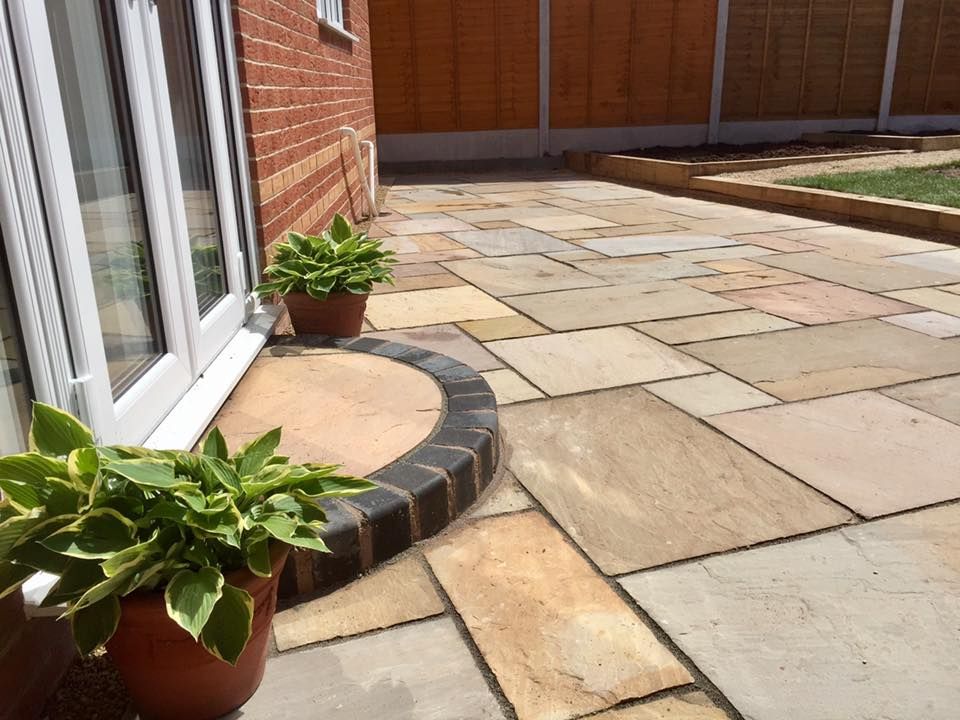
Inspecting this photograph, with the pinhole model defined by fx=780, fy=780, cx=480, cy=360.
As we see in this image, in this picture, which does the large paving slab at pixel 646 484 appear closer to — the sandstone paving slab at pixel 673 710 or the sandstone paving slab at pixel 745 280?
the sandstone paving slab at pixel 673 710

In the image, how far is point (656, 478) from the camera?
2.31 metres

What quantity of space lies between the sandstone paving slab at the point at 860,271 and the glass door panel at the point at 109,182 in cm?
391

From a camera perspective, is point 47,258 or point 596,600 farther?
point 596,600

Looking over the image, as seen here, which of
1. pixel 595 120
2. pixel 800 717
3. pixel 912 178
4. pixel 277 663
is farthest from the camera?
pixel 595 120

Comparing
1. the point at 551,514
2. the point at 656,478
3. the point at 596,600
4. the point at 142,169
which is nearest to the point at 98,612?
the point at 596,600

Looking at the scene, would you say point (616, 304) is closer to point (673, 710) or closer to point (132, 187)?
point (132, 187)

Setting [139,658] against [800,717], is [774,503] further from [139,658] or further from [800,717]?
[139,658]

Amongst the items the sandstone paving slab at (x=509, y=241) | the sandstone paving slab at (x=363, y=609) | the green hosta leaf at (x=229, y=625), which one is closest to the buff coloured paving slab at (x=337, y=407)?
the sandstone paving slab at (x=363, y=609)

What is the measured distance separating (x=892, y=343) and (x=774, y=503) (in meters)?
1.79

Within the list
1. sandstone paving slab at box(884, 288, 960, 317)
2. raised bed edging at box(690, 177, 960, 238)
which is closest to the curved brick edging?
sandstone paving slab at box(884, 288, 960, 317)

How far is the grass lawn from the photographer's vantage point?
6672 millimetres

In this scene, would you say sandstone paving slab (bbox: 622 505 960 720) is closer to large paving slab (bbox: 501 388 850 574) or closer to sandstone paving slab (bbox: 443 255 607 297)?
large paving slab (bbox: 501 388 850 574)

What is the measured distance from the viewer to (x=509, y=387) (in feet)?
10.1

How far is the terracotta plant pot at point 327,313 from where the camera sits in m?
3.17
